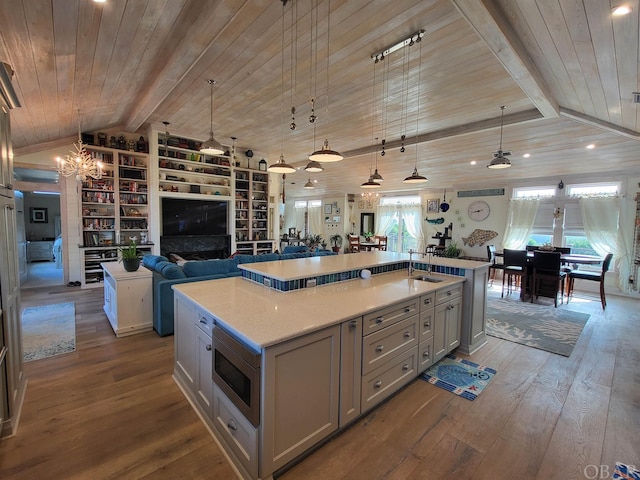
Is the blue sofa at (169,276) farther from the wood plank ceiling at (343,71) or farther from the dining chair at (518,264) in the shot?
the dining chair at (518,264)

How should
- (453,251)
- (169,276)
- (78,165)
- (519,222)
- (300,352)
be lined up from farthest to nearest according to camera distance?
1. (453,251)
2. (519,222)
3. (78,165)
4. (169,276)
5. (300,352)

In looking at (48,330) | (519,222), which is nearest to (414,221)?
(519,222)

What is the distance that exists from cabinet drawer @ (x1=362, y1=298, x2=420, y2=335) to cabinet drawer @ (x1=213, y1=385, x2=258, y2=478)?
918 millimetres

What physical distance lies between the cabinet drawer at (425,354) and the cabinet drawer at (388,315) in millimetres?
417

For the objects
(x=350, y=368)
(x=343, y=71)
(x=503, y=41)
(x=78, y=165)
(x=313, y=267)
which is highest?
(x=343, y=71)

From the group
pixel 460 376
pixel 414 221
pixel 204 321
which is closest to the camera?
pixel 204 321

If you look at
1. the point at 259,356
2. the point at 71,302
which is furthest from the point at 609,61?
A: the point at 71,302

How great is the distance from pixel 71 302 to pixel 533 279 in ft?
27.3

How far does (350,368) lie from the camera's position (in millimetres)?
1914

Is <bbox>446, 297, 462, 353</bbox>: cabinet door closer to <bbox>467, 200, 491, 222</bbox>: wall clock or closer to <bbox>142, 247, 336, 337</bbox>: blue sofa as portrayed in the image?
<bbox>142, 247, 336, 337</bbox>: blue sofa

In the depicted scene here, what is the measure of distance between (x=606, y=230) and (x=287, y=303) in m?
7.54

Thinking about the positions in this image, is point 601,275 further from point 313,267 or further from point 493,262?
point 313,267

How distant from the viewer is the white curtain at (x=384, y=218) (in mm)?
10109

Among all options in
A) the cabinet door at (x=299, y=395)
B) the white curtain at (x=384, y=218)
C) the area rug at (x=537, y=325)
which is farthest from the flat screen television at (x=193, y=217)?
the area rug at (x=537, y=325)
